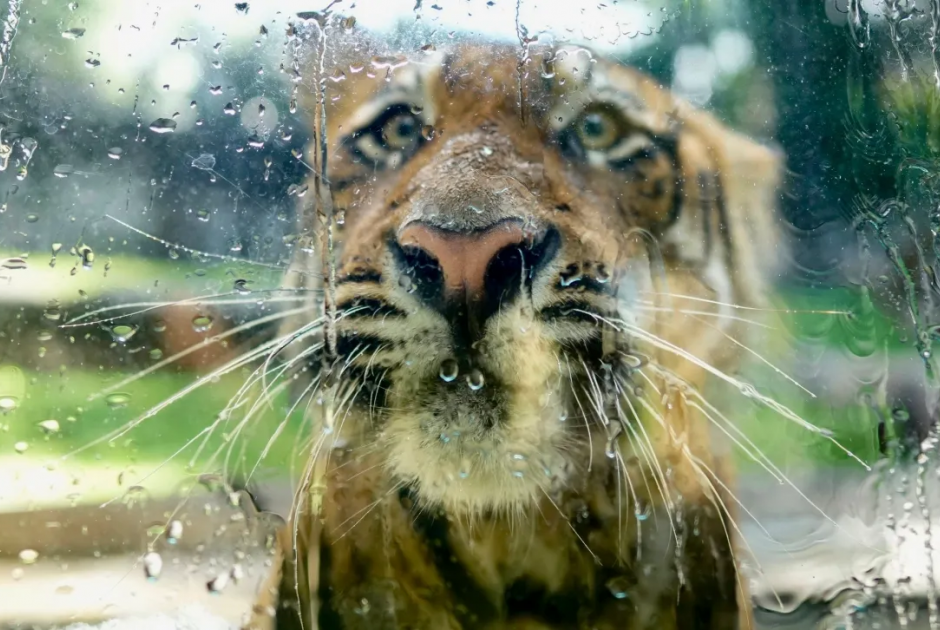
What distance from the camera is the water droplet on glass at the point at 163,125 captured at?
3.75ft

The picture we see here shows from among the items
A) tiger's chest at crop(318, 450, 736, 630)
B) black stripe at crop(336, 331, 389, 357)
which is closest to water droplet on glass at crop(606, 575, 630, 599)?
tiger's chest at crop(318, 450, 736, 630)

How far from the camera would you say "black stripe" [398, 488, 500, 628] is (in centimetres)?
121

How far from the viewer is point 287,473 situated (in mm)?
1167

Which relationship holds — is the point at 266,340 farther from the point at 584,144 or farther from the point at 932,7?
the point at 932,7

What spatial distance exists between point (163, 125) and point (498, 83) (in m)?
0.51

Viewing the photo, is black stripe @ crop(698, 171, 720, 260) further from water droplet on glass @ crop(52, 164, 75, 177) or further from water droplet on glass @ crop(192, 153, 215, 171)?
water droplet on glass @ crop(52, 164, 75, 177)

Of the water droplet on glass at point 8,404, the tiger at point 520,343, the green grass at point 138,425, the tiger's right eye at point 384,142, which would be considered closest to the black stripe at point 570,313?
the tiger at point 520,343

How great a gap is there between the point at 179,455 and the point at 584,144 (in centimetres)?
77

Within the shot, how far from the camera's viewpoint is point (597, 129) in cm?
117

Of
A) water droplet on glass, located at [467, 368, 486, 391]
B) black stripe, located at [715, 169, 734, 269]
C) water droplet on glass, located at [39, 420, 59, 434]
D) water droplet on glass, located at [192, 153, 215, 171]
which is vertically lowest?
water droplet on glass, located at [39, 420, 59, 434]

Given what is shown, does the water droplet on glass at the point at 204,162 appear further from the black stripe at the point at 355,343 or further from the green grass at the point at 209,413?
the black stripe at the point at 355,343

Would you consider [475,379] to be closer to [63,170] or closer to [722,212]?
[722,212]

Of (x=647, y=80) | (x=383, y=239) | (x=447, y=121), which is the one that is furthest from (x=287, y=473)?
(x=647, y=80)

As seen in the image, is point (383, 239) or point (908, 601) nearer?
point (383, 239)
